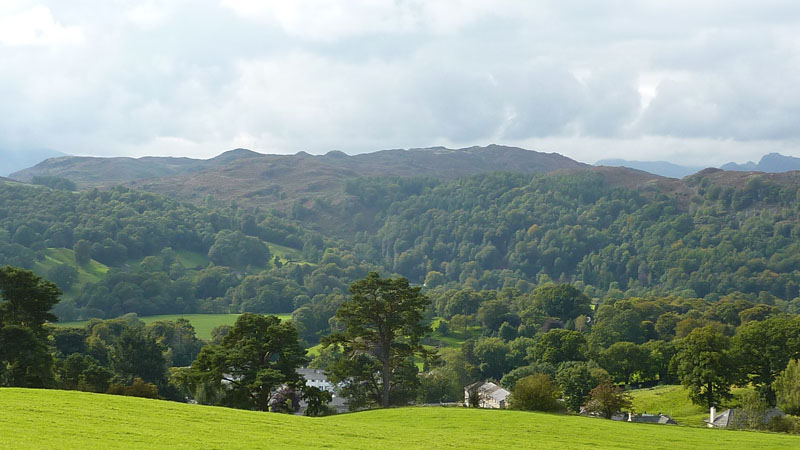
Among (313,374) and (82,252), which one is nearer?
(313,374)

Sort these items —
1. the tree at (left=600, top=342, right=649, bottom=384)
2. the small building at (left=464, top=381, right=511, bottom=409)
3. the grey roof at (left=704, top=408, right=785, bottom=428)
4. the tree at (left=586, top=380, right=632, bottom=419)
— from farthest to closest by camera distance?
1. the tree at (left=600, top=342, right=649, bottom=384)
2. the small building at (left=464, top=381, right=511, bottom=409)
3. the grey roof at (left=704, top=408, right=785, bottom=428)
4. the tree at (left=586, top=380, right=632, bottom=419)

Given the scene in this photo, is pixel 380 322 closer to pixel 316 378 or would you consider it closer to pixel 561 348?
pixel 561 348

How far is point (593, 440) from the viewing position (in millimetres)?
31266

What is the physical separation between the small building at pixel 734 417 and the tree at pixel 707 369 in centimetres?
133

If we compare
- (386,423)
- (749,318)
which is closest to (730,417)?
(386,423)

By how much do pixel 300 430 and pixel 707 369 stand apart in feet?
124

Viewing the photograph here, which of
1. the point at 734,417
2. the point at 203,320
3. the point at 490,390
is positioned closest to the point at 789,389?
the point at 734,417

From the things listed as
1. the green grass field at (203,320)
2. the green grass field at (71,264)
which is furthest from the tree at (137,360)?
the green grass field at (71,264)

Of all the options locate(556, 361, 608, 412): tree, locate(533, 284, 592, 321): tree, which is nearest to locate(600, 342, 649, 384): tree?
locate(556, 361, 608, 412): tree

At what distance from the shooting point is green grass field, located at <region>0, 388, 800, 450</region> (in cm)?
2222

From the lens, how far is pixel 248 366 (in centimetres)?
4203

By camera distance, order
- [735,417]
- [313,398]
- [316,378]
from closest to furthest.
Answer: [313,398] < [735,417] < [316,378]

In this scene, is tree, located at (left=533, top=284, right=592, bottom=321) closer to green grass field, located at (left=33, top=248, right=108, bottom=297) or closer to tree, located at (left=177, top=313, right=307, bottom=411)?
tree, located at (left=177, top=313, right=307, bottom=411)

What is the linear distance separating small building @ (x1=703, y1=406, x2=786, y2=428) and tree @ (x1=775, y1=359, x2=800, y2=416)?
745mm
